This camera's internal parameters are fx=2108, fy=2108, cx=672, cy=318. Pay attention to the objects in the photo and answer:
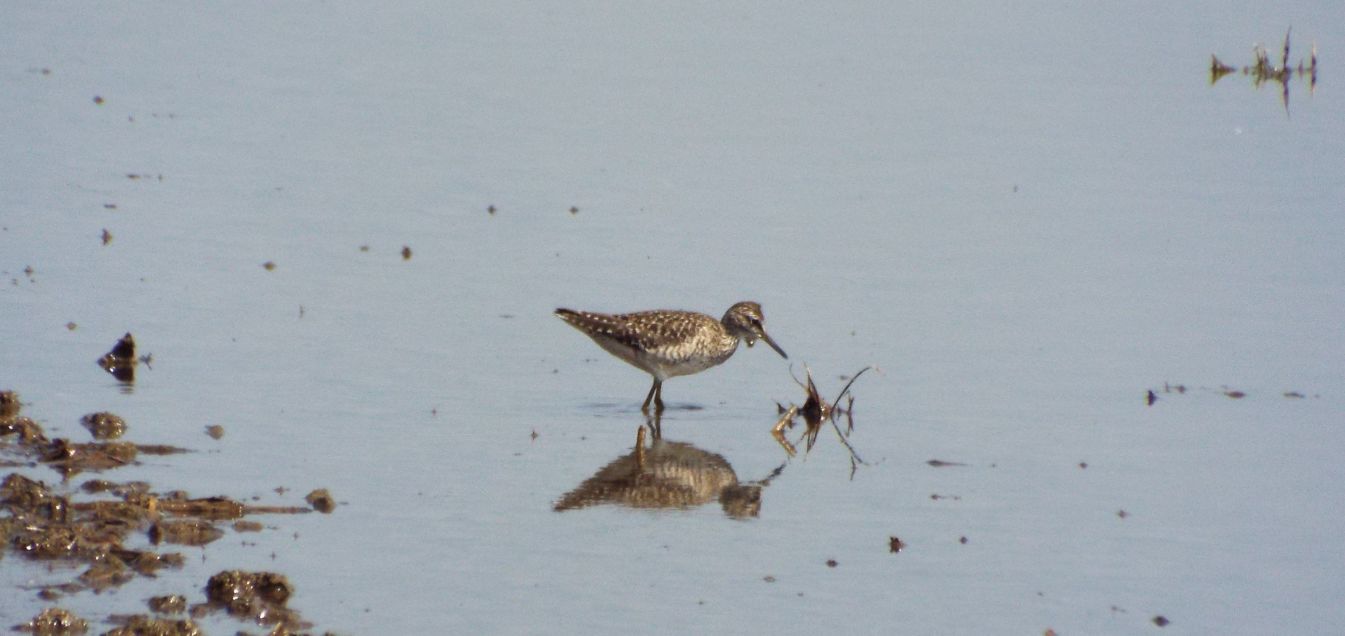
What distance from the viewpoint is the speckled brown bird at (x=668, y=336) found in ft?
49.7

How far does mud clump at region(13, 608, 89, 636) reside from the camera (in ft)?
29.8

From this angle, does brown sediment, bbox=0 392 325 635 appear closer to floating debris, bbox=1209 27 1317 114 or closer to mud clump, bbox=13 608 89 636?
mud clump, bbox=13 608 89 636

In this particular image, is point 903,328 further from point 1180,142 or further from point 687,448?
point 1180,142

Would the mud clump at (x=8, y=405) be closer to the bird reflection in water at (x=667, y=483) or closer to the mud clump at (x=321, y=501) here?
the mud clump at (x=321, y=501)

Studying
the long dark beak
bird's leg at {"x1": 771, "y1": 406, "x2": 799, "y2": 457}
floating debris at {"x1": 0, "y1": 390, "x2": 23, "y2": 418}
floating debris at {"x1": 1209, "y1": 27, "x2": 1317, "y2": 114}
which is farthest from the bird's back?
floating debris at {"x1": 1209, "y1": 27, "x2": 1317, "y2": 114}

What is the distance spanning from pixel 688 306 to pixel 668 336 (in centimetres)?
193

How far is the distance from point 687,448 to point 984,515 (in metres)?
2.31

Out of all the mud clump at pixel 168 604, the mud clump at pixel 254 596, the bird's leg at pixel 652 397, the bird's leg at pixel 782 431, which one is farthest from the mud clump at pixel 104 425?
the bird's leg at pixel 782 431

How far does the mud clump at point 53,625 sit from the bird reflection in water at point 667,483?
3482 mm

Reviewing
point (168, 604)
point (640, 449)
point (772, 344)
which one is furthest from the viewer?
point (772, 344)

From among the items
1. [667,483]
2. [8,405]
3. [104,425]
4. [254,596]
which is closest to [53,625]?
[254,596]

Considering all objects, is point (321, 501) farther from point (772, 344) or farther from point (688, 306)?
point (688, 306)

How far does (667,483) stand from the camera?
13.0 m

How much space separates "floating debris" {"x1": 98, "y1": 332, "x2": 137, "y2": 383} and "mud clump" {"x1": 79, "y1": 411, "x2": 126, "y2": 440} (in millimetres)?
1582
